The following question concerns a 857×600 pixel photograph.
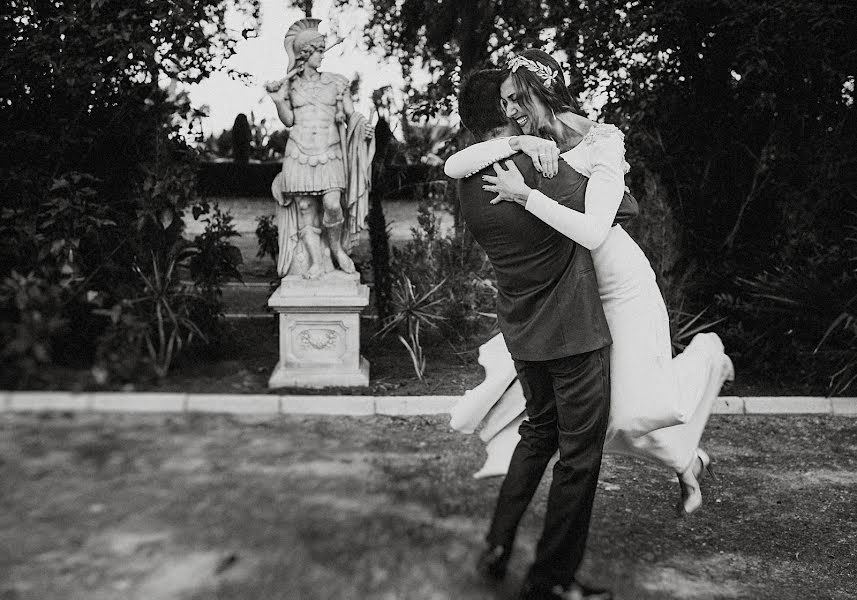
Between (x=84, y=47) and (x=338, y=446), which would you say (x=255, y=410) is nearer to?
(x=338, y=446)

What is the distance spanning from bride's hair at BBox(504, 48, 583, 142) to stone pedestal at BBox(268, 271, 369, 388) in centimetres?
380

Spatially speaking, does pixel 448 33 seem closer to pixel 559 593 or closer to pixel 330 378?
pixel 330 378

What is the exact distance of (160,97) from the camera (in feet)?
20.9

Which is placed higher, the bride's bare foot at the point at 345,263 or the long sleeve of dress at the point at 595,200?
the long sleeve of dress at the point at 595,200

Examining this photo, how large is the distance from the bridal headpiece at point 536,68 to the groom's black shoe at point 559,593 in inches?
47.9

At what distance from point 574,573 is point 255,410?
3.97ft

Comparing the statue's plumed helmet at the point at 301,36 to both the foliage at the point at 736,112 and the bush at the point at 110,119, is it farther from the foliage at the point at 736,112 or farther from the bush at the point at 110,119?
the foliage at the point at 736,112

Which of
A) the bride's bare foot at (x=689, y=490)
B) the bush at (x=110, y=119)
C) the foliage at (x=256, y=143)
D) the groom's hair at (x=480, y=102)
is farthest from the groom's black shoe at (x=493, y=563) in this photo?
the foliage at (x=256, y=143)

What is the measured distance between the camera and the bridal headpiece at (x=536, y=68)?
2326mm

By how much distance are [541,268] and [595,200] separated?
0.21m

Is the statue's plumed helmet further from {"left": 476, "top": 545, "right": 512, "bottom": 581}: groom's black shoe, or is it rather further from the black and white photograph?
{"left": 476, "top": 545, "right": 512, "bottom": 581}: groom's black shoe

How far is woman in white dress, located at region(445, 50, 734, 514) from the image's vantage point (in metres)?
2.13

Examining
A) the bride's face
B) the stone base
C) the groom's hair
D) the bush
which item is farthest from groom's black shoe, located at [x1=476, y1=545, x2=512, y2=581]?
the stone base

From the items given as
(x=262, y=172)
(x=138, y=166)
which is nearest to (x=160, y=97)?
(x=138, y=166)
